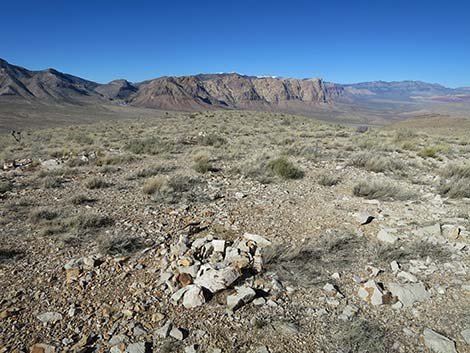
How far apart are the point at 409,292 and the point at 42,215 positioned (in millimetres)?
5943

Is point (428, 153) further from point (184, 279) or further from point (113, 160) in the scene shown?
point (184, 279)

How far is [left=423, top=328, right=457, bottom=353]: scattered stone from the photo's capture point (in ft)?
9.93

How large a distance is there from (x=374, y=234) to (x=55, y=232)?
5.28 m

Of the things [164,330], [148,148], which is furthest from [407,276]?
[148,148]

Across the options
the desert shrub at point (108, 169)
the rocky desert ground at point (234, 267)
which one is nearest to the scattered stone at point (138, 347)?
the rocky desert ground at point (234, 267)

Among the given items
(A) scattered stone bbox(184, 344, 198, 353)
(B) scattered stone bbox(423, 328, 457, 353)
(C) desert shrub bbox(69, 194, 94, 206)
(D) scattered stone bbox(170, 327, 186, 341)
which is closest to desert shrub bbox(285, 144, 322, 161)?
(C) desert shrub bbox(69, 194, 94, 206)

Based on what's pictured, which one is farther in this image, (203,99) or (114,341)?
(203,99)

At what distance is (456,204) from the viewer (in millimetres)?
6730

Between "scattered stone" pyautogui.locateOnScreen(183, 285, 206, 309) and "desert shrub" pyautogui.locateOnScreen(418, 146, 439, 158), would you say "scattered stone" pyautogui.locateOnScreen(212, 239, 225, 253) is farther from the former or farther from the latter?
"desert shrub" pyautogui.locateOnScreen(418, 146, 439, 158)

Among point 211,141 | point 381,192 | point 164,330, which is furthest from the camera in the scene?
point 211,141

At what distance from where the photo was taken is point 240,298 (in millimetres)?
3637

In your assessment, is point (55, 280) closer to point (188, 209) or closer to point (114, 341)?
point (114, 341)

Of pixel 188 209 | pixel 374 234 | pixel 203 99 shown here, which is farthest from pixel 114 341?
pixel 203 99

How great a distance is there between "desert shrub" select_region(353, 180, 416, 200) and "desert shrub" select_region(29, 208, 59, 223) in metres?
6.28
